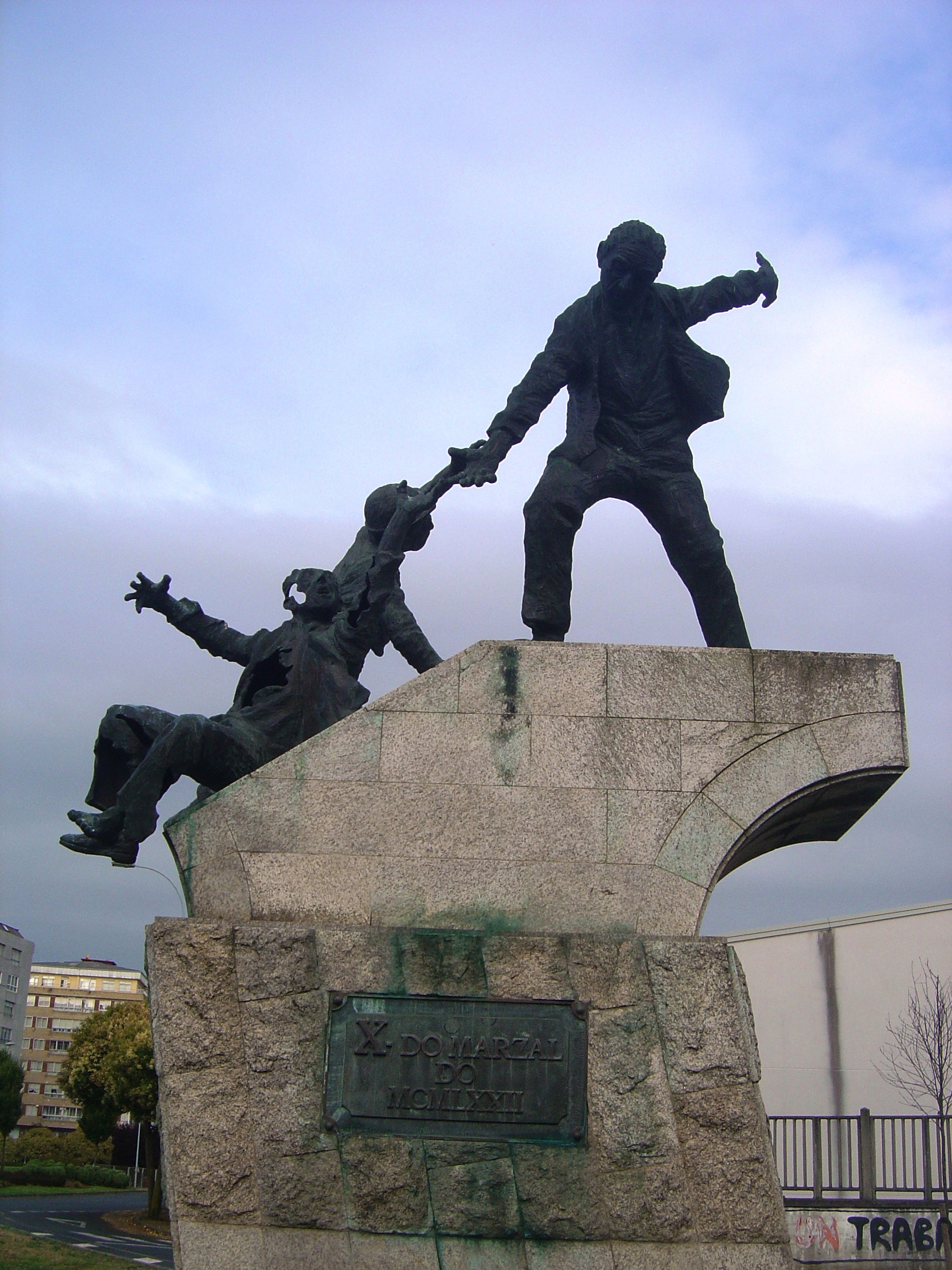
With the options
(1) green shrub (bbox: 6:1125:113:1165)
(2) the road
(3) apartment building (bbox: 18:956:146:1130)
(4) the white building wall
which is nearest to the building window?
(3) apartment building (bbox: 18:956:146:1130)

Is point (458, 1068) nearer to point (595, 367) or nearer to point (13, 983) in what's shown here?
point (595, 367)

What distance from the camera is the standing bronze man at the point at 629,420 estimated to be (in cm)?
693

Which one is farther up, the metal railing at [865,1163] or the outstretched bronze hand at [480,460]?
the outstretched bronze hand at [480,460]

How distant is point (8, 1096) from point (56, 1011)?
180 feet

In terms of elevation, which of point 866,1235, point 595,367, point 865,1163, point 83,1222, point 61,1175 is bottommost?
point 61,1175

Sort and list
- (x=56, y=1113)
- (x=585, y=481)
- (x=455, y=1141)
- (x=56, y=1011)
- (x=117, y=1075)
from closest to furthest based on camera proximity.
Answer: (x=455, y=1141)
(x=585, y=481)
(x=117, y=1075)
(x=56, y=1113)
(x=56, y=1011)

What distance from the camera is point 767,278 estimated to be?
7281mm

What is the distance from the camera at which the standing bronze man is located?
6934 millimetres

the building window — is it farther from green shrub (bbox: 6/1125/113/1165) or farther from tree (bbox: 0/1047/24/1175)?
tree (bbox: 0/1047/24/1175)

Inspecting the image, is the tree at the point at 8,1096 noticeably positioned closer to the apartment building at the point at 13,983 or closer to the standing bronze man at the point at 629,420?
the apartment building at the point at 13,983

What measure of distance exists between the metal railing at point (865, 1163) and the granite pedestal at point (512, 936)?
33.9ft

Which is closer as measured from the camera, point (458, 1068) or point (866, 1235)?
point (458, 1068)

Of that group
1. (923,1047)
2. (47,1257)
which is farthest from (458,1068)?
(923,1047)

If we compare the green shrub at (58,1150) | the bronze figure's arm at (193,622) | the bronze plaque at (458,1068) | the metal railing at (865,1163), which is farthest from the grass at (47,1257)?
the green shrub at (58,1150)
